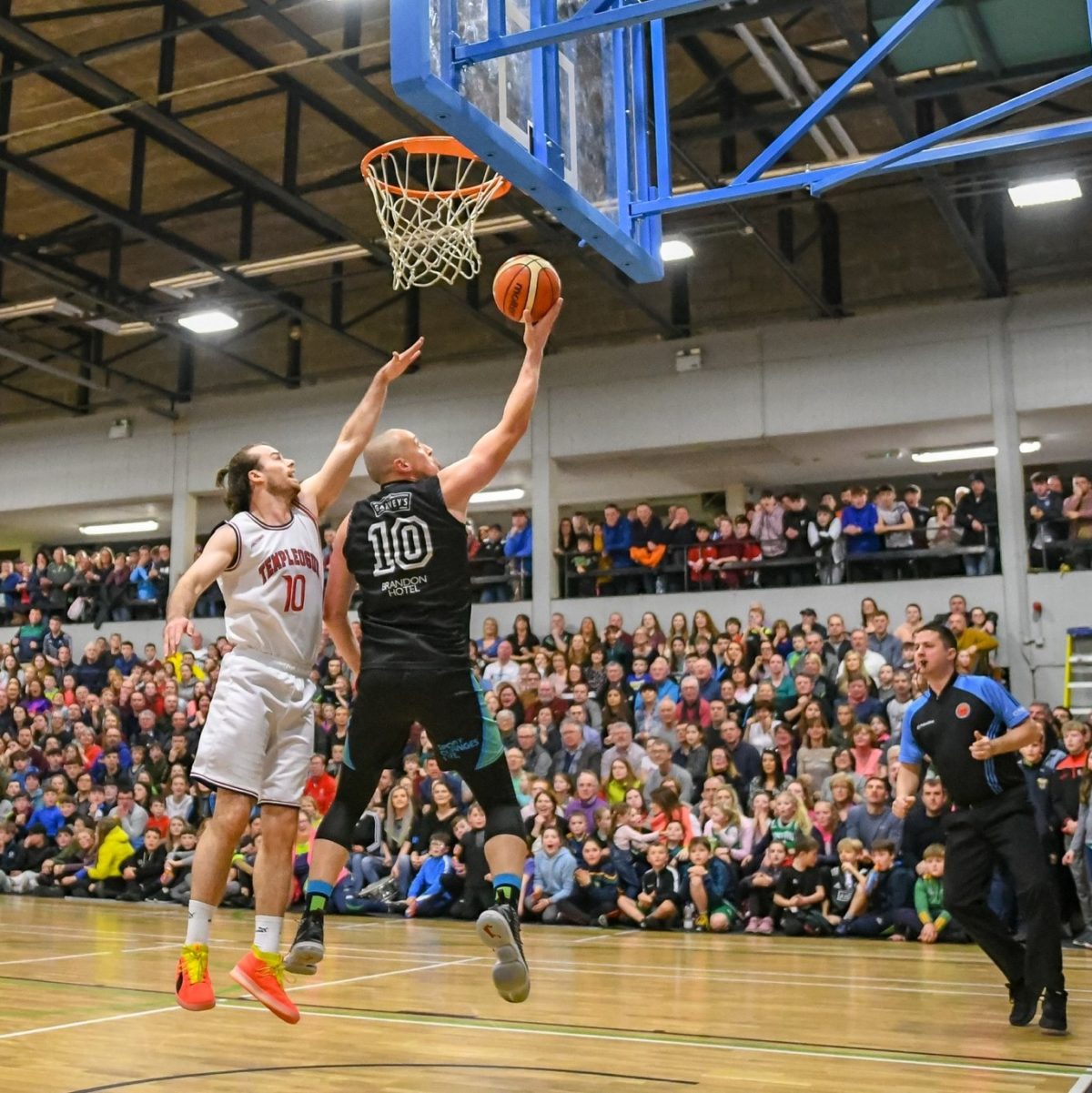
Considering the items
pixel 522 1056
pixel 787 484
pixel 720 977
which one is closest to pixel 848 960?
pixel 720 977

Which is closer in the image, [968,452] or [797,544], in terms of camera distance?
[797,544]

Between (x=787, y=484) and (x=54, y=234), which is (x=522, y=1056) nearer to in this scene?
(x=54, y=234)

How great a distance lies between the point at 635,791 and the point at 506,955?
8479mm

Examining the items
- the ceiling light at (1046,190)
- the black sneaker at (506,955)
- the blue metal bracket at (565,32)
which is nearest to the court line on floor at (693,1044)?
the black sneaker at (506,955)

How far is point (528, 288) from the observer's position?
17.3 ft

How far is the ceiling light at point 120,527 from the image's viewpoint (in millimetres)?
27141

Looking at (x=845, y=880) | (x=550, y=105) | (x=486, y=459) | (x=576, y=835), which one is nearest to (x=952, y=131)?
(x=550, y=105)

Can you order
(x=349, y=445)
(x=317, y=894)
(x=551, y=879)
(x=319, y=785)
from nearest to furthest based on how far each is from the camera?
1. (x=317, y=894)
2. (x=349, y=445)
3. (x=551, y=879)
4. (x=319, y=785)

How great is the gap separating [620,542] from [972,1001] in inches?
477

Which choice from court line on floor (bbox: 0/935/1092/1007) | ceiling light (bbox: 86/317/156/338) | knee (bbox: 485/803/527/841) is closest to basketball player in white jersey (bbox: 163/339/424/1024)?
knee (bbox: 485/803/527/841)

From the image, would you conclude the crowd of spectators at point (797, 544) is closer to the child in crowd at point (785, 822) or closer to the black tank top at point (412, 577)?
the child in crowd at point (785, 822)

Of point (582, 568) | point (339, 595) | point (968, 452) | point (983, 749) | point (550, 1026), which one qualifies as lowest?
point (550, 1026)

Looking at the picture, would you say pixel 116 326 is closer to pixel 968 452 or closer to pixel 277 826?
pixel 968 452

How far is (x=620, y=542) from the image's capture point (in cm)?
1908
